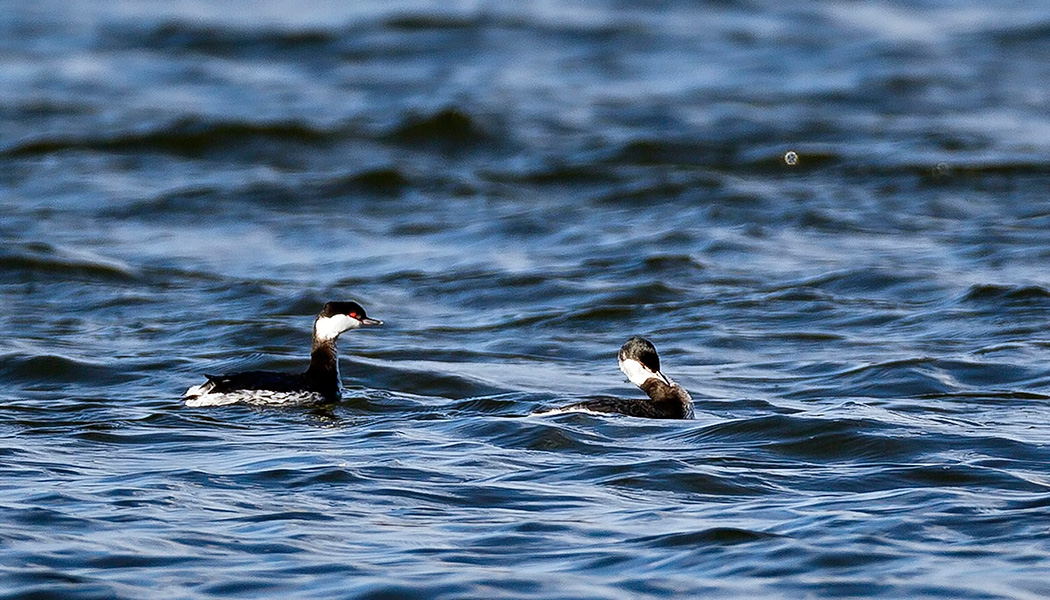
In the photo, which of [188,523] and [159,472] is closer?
[188,523]

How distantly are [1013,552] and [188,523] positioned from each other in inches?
136

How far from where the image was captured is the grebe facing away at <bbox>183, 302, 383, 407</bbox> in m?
10.6

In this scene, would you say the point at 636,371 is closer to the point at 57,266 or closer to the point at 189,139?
the point at 57,266

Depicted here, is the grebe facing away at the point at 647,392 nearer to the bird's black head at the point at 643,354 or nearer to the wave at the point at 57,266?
the bird's black head at the point at 643,354

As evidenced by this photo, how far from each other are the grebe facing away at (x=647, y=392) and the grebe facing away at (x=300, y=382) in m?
1.76

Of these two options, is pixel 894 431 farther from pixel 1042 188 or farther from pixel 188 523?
pixel 1042 188

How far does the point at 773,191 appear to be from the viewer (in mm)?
18891

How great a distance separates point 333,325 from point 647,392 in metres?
2.31

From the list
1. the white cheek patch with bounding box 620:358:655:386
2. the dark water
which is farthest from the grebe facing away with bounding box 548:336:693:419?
the dark water

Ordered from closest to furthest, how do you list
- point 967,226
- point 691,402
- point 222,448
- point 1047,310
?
point 222,448 < point 691,402 < point 1047,310 < point 967,226

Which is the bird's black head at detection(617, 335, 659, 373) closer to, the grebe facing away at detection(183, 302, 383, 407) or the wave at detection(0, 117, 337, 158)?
the grebe facing away at detection(183, 302, 383, 407)

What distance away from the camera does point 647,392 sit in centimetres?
1073

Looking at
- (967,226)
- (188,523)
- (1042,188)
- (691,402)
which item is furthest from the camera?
(1042,188)

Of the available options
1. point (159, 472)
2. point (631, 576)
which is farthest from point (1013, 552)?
point (159, 472)
